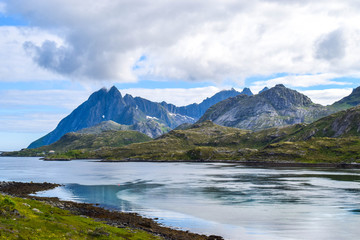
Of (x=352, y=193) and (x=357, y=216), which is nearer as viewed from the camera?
(x=357, y=216)

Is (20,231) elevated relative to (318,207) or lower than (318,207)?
elevated

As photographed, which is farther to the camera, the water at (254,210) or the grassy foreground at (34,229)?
the water at (254,210)

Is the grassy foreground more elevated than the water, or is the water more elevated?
the grassy foreground

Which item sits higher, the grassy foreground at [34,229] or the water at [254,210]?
the grassy foreground at [34,229]

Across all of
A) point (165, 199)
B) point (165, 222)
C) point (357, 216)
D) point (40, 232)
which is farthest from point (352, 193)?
point (40, 232)

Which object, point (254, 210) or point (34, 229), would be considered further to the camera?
point (254, 210)

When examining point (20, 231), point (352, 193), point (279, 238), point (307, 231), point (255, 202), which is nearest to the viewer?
point (20, 231)

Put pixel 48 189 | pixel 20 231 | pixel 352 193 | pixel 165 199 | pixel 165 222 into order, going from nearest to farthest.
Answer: pixel 20 231 → pixel 165 222 → pixel 165 199 → pixel 352 193 → pixel 48 189

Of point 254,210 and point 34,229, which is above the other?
→ point 34,229

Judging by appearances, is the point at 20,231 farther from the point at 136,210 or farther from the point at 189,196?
the point at 189,196

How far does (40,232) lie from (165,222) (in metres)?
35.5

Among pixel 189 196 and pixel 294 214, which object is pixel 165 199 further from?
pixel 294 214

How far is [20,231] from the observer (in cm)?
3234

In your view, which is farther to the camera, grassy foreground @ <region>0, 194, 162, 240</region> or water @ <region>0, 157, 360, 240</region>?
water @ <region>0, 157, 360, 240</region>
